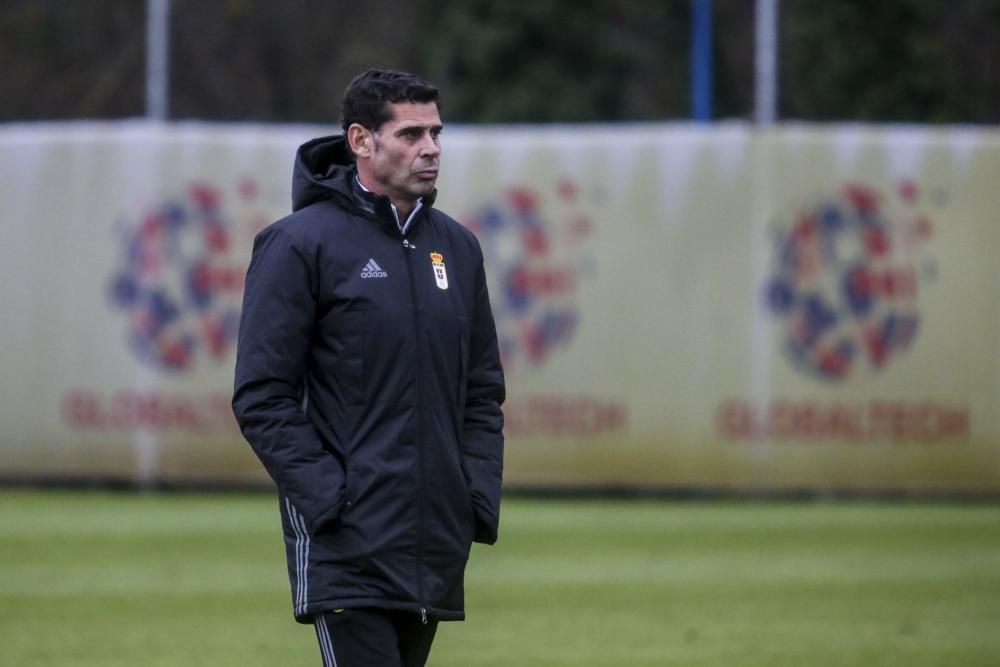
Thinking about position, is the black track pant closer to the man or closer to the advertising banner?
the man

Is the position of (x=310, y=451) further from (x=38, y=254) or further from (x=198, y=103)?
(x=198, y=103)

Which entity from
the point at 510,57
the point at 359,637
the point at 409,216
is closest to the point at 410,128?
the point at 409,216

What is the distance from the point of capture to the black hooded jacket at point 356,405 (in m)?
5.12

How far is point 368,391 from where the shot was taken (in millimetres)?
5160

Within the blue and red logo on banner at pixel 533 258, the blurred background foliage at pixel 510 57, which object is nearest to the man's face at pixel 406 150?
the blue and red logo on banner at pixel 533 258

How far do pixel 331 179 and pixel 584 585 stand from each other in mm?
6551

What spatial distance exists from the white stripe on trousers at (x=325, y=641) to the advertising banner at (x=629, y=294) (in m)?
11.1

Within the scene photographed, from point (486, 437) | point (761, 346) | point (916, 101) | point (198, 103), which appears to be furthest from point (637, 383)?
point (198, 103)

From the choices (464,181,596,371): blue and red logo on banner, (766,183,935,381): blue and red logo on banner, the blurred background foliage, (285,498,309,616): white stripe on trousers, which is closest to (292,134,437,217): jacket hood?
(285,498,309,616): white stripe on trousers

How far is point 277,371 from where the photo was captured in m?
5.12

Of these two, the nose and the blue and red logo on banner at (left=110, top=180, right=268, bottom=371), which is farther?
the blue and red logo on banner at (left=110, top=180, right=268, bottom=371)

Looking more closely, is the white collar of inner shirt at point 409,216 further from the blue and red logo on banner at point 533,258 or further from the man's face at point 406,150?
the blue and red logo on banner at point 533,258

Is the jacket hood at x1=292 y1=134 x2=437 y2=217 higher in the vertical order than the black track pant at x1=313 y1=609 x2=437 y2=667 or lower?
higher

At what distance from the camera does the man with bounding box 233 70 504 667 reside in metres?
5.12
